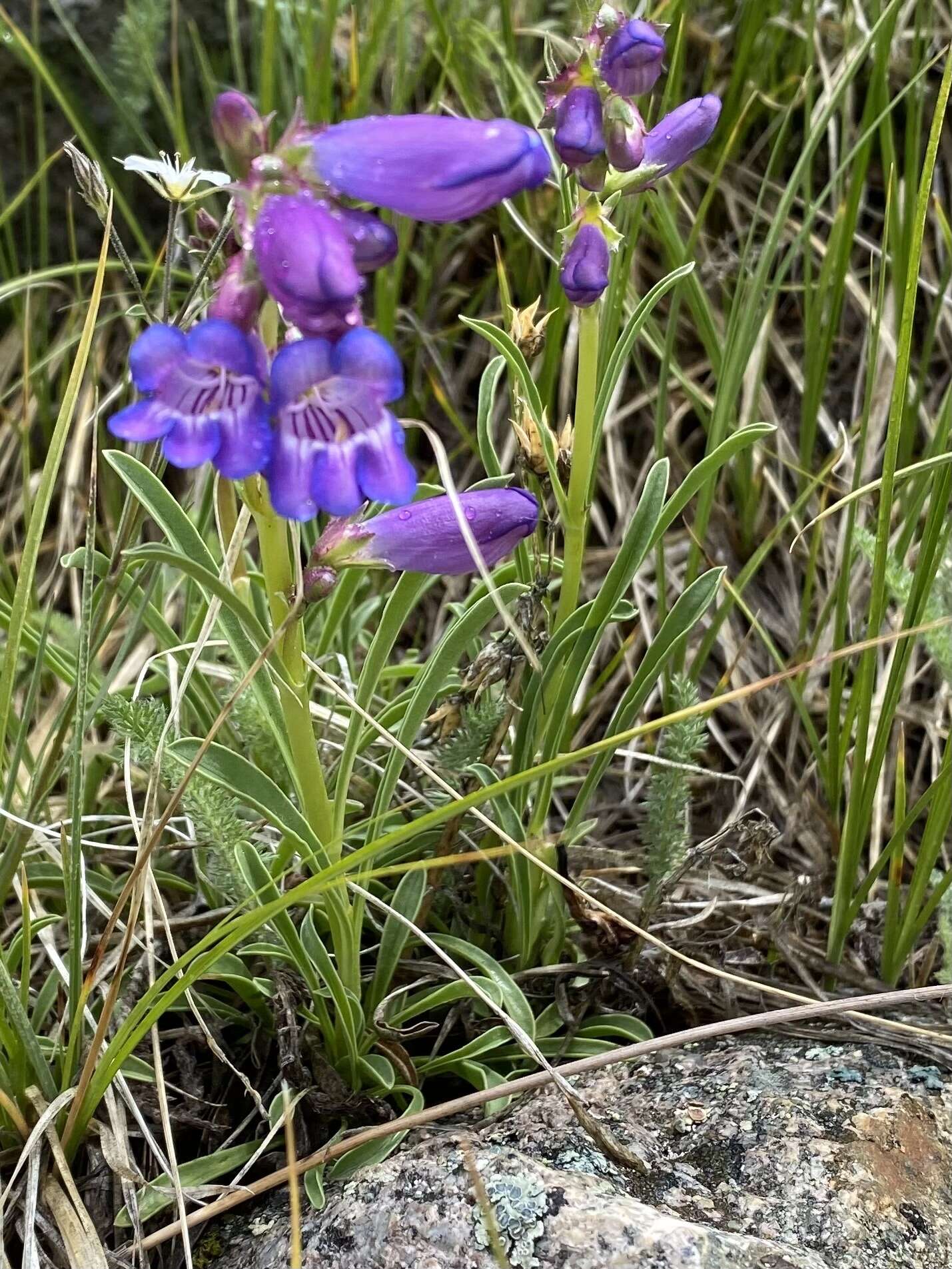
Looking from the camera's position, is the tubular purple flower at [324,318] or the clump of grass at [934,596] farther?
the clump of grass at [934,596]

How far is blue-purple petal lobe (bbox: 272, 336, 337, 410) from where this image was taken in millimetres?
1167

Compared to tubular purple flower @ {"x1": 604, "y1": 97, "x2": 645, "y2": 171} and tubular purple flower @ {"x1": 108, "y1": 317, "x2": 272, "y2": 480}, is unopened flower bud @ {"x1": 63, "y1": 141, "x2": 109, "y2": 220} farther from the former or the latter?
tubular purple flower @ {"x1": 604, "y1": 97, "x2": 645, "y2": 171}

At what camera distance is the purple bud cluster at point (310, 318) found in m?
1.17

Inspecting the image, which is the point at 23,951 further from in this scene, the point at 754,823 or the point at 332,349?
the point at 754,823

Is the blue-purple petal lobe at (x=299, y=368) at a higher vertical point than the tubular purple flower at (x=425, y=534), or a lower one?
higher

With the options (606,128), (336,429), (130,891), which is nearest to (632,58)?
(606,128)

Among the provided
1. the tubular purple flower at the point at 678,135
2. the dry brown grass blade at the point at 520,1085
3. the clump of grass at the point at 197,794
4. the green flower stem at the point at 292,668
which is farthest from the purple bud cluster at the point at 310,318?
the dry brown grass blade at the point at 520,1085

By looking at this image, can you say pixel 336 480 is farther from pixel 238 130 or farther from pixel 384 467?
pixel 238 130

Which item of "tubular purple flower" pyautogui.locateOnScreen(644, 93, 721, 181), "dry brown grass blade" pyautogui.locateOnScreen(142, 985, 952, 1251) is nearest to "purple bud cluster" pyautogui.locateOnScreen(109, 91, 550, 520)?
"tubular purple flower" pyautogui.locateOnScreen(644, 93, 721, 181)

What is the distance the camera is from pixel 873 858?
225 centimetres

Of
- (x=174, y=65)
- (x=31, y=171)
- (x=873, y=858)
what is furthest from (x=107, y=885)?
(x=31, y=171)

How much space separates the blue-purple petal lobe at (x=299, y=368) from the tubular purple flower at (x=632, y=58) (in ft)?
2.18

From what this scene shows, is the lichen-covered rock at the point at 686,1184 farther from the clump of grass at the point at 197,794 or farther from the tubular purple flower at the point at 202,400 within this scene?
the tubular purple flower at the point at 202,400

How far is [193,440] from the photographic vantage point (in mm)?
1179
